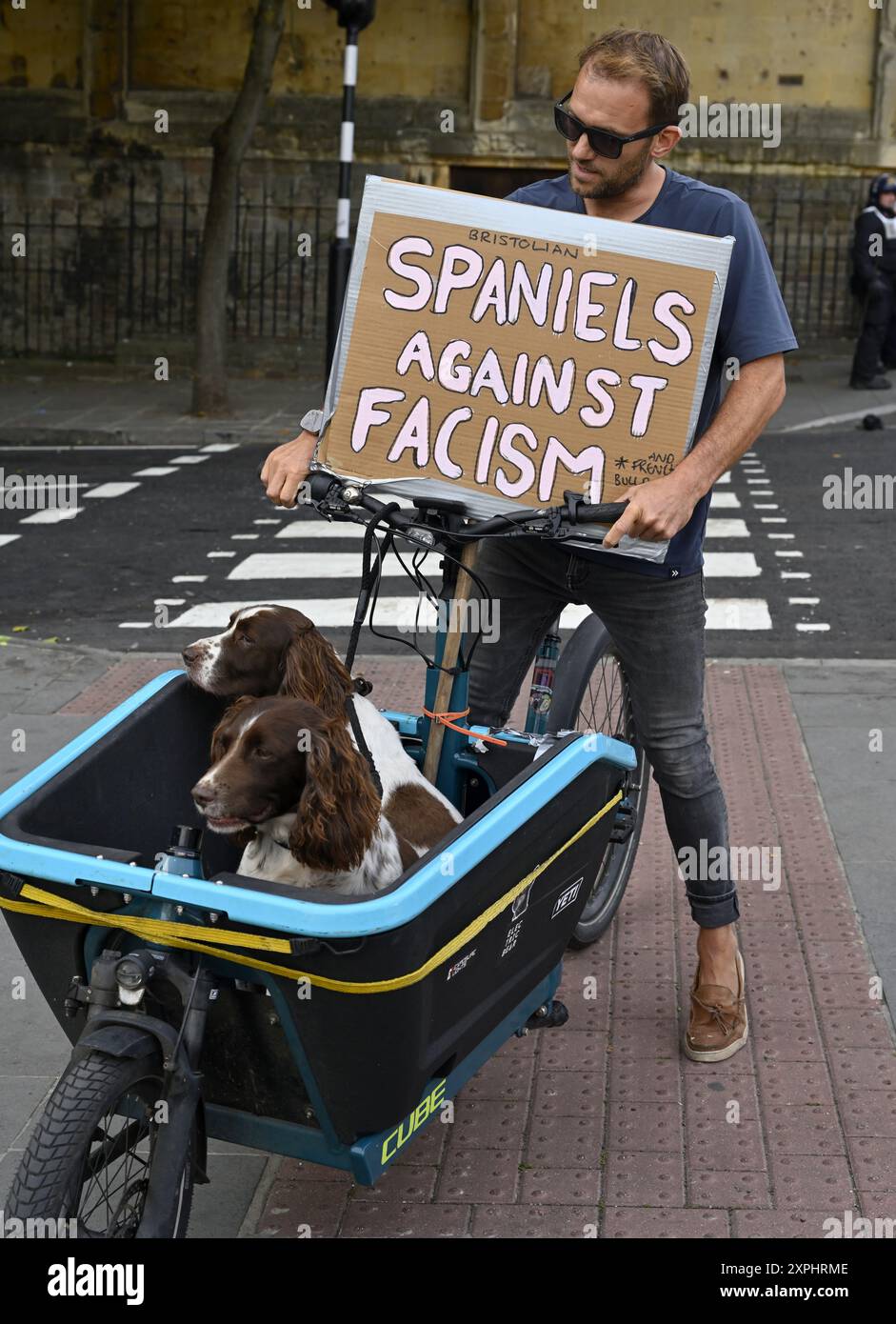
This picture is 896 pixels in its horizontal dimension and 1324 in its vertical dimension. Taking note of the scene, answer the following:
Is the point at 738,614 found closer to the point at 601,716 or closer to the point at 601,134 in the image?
the point at 601,716

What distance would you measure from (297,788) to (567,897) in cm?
83

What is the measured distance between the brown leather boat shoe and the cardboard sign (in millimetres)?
1366

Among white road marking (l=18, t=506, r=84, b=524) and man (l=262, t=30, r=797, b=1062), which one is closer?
man (l=262, t=30, r=797, b=1062)

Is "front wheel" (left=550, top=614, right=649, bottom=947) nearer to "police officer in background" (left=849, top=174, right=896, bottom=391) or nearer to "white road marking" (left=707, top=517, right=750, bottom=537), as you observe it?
"white road marking" (left=707, top=517, right=750, bottom=537)

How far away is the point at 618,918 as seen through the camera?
16.8 ft

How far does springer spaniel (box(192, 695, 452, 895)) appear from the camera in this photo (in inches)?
124

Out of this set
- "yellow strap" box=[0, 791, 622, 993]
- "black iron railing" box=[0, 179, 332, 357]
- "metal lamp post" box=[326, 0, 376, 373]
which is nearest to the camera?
"yellow strap" box=[0, 791, 622, 993]

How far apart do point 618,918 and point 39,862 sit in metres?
2.52

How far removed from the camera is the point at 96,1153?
9.72 ft

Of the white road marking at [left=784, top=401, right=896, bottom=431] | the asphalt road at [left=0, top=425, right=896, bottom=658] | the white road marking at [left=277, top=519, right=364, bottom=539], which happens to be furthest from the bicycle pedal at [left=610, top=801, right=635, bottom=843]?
the white road marking at [left=784, top=401, right=896, bottom=431]

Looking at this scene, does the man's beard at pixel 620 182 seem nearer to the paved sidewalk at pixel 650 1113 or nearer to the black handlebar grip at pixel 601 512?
the black handlebar grip at pixel 601 512

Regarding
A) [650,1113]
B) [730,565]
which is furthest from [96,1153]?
[730,565]
